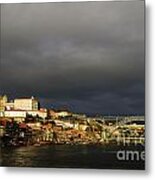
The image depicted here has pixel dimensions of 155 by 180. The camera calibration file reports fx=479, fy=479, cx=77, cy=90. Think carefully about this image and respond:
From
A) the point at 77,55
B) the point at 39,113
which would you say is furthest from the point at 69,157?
the point at 77,55

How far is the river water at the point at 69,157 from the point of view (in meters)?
2.01

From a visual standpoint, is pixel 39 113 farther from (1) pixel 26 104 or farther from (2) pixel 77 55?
(2) pixel 77 55

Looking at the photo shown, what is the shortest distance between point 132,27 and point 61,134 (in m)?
0.55

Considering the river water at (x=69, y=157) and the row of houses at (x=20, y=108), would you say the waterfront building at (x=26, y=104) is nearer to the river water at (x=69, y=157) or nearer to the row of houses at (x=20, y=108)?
the row of houses at (x=20, y=108)

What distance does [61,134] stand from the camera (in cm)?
206

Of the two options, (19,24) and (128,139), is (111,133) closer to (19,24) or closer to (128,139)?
(128,139)

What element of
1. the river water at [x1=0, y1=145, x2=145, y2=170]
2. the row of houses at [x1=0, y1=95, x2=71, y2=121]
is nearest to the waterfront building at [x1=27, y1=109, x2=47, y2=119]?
the row of houses at [x1=0, y1=95, x2=71, y2=121]

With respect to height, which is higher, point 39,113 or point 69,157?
point 39,113

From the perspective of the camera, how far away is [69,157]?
2.05 m

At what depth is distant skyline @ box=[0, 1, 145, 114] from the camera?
79.0 inches

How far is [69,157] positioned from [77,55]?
0.44 m

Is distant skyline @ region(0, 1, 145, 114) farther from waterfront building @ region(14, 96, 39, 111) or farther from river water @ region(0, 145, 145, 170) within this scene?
river water @ region(0, 145, 145, 170)

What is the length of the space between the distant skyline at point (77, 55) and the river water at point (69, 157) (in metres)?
0.16

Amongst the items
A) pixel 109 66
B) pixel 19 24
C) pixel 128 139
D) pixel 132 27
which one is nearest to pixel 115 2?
pixel 132 27
